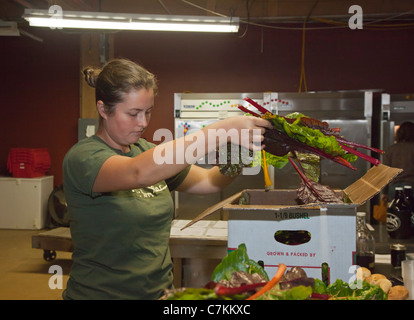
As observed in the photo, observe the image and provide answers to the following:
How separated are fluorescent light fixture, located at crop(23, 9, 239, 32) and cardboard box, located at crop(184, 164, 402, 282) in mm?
2917

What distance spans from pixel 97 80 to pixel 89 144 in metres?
0.24

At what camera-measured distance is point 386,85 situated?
18.7 ft

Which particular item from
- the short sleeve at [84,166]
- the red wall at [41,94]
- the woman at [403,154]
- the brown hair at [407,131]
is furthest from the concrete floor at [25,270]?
the brown hair at [407,131]

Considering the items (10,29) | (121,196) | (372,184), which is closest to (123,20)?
(10,29)

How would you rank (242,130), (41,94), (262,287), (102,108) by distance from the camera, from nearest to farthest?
(262,287)
(242,130)
(102,108)
(41,94)

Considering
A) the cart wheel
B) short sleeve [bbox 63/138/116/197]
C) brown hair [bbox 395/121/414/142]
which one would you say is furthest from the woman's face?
brown hair [bbox 395/121/414/142]

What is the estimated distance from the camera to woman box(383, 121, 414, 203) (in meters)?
4.67

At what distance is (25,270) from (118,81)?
3.76 m

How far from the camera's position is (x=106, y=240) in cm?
131

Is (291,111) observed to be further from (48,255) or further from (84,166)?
(84,166)

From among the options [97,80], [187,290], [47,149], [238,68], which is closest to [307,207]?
[187,290]

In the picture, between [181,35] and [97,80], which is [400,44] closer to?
[181,35]

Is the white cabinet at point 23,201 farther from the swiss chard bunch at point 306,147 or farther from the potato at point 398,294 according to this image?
the potato at point 398,294

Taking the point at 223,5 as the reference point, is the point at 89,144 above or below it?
below
